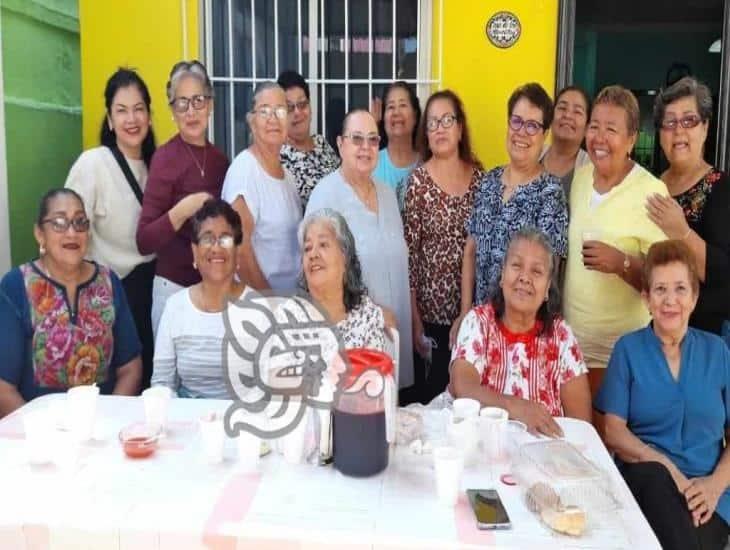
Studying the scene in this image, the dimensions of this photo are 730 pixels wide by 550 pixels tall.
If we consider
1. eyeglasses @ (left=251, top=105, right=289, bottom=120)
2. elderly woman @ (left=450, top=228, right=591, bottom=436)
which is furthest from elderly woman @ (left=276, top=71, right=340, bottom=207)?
elderly woman @ (left=450, top=228, right=591, bottom=436)

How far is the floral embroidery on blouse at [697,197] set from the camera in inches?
101

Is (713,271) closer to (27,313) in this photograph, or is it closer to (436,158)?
(436,158)

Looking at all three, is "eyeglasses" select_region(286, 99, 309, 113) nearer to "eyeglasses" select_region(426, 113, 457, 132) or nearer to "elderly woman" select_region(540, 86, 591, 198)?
"eyeglasses" select_region(426, 113, 457, 132)

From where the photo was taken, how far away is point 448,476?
1465 mm

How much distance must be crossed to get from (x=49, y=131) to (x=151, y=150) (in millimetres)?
1429

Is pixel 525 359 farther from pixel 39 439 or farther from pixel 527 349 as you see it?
pixel 39 439

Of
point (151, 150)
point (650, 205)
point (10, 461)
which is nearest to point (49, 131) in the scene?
point (151, 150)

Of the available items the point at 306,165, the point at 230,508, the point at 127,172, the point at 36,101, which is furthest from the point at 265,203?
the point at 36,101

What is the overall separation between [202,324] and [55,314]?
0.45 meters

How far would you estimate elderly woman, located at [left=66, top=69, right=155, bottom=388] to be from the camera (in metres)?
2.82

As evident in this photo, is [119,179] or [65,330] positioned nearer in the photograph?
[65,330]

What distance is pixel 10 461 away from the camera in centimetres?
165

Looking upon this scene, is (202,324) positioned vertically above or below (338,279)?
below

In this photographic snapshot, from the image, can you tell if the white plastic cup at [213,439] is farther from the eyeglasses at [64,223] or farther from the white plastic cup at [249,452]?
the eyeglasses at [64,223]
